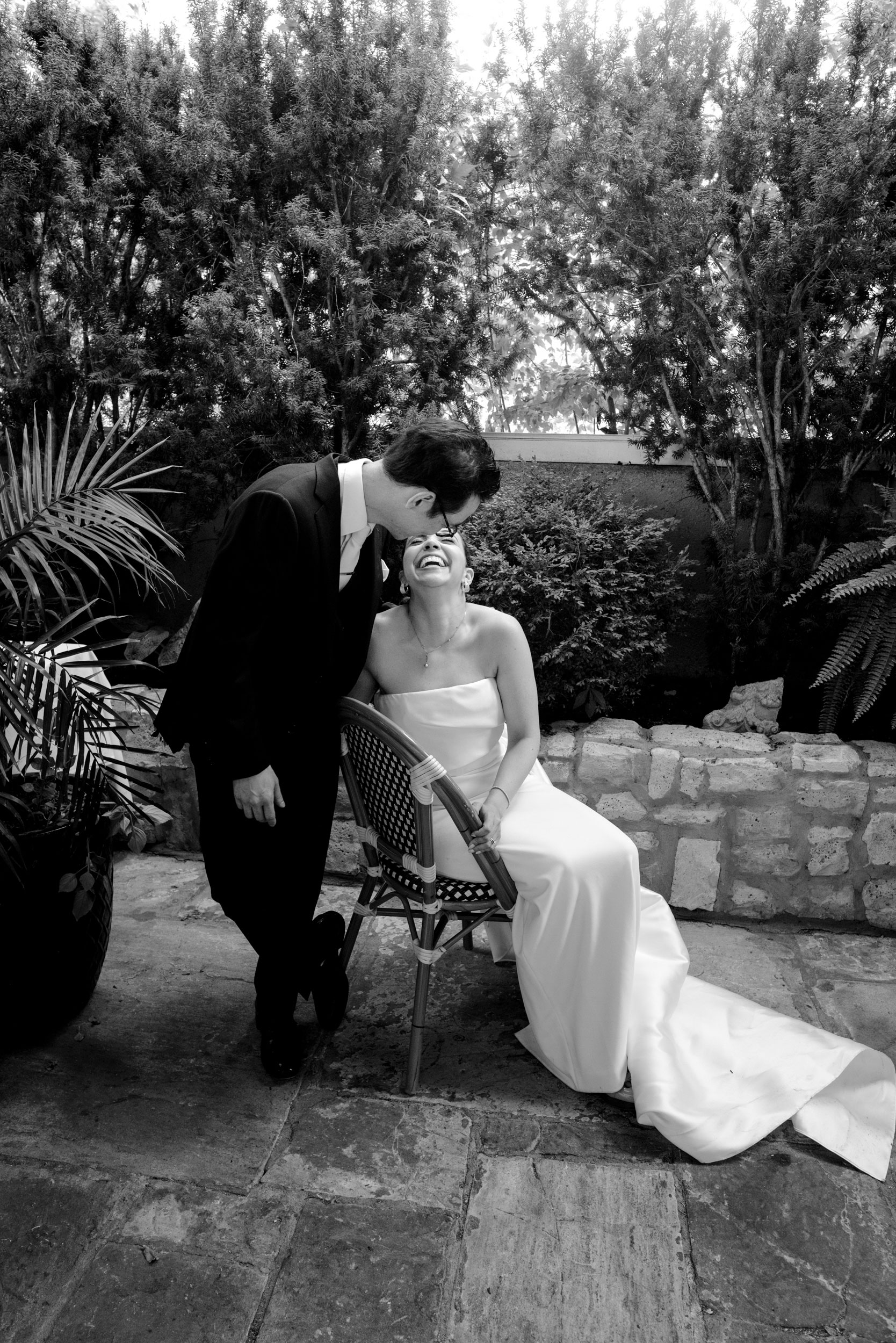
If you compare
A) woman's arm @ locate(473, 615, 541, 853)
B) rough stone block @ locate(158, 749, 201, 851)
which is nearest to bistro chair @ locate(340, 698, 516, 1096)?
woman's arm @ locate(473, 615, 541, 853)

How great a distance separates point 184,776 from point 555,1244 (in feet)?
7.37

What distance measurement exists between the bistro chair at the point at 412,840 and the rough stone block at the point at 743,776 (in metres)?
1.13

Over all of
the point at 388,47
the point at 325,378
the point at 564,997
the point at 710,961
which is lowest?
the point at 710,961

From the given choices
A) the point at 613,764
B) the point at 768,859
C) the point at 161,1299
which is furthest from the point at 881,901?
the point at 161,1299

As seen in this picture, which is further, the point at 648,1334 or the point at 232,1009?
the point at 232,1009

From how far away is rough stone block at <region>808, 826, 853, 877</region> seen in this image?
3.19 meters

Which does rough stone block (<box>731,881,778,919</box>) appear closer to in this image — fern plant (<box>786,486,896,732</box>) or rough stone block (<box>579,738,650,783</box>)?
rough stone block (<box>579,738,650,783</box>)

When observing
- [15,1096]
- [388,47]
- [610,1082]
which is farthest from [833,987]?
[388,47]

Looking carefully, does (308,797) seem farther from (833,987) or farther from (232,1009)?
(833,987)

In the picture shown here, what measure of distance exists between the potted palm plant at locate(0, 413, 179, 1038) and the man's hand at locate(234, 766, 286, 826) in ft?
0.93

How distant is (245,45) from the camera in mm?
4055

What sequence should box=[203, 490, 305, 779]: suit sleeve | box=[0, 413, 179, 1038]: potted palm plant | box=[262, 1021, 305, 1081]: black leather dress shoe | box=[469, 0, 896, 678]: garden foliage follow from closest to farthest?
box=[203, 490, 305, 779]: suit sleeve, box=[0, 413, 179, 1038]: potted palm plant, box=[262, 1021, 305, 1081]: black leather dress shoe, box=[469, 0, 896, 678]: garden foliage

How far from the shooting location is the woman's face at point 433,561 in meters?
2.35

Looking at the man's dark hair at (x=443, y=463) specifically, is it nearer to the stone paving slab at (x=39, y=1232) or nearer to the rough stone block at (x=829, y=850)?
the stone paving slab at (x=39, y=1232)
